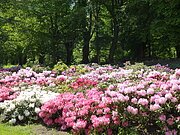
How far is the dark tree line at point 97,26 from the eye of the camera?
23438mm

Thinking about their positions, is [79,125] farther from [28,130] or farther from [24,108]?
[24,108]

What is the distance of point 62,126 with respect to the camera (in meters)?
7.28

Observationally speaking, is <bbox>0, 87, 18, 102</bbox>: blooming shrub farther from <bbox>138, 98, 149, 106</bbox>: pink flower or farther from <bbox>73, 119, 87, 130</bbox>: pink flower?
<bbox>138, 98, 149, 106</bbox>: pink flower

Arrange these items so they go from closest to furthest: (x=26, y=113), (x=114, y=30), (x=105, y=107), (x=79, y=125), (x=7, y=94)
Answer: (x=79, y=125)
(x=105, y=107)
(x=26, y=113)
(x=7, y=94)
(x=114, y=30)

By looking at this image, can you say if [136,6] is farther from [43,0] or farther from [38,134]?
[38,134]

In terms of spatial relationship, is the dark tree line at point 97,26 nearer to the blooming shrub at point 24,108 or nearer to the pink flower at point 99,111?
the blooming shrub at point 24,108

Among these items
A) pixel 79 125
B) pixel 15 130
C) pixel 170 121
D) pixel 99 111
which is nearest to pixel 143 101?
pixel 170 121

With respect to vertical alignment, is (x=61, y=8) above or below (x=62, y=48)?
above

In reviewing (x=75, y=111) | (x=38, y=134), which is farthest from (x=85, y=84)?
(x=38, y=134)

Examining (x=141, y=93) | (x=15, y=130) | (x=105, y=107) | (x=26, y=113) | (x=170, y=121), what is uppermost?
(x=141, y=93)

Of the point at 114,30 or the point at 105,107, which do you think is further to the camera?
the point at 114,30

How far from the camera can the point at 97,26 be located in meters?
29.8

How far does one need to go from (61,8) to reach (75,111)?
21.7 m

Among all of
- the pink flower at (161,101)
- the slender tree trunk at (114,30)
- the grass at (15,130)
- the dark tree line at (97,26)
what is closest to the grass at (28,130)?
the grass at (15,130)
